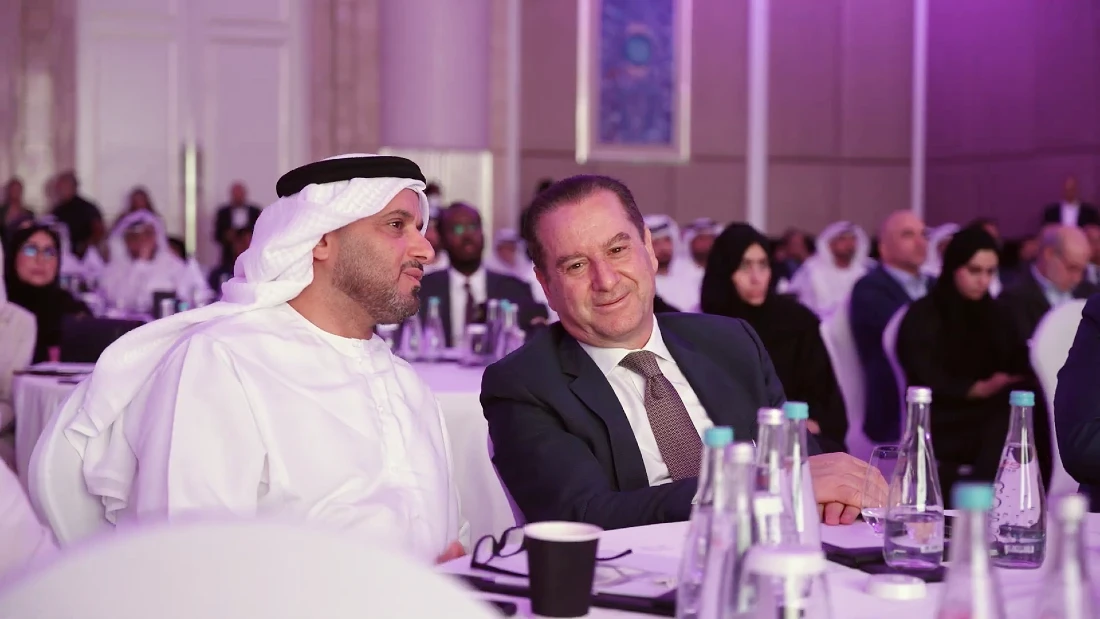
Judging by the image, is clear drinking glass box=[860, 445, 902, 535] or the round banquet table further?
the round banquet table

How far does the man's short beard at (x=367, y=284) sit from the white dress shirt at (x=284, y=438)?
7 centimetres

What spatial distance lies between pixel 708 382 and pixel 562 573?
1.18 m

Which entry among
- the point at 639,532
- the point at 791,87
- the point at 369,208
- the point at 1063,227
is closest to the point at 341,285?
the point at 369,208

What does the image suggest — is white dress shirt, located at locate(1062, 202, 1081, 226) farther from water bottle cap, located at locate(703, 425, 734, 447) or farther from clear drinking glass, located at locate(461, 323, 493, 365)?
water bottle cap, located at locate(703, 425, 734, 447)

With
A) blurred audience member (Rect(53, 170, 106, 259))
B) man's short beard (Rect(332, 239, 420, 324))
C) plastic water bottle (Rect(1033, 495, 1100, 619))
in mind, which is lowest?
plastic water bottle (Rect(1033, 495, 1100, 619))

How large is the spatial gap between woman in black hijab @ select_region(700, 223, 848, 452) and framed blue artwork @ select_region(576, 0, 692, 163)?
29.3 feet

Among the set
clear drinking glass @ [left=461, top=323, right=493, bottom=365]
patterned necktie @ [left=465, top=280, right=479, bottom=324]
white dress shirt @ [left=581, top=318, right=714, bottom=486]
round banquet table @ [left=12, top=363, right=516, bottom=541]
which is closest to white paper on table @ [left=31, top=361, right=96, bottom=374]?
round banquet table @ [left=12, top=363, right=516, bottom=541]

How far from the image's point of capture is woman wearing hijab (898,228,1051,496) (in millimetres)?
5320

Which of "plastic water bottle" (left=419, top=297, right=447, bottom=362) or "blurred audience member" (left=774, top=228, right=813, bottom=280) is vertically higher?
"blurred audience member" (left=774, top=228, right=813, bottom=280)

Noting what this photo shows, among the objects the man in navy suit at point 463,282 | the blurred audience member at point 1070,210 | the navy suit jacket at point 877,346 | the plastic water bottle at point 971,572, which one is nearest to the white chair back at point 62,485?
the plastic water bottle at point 971,572

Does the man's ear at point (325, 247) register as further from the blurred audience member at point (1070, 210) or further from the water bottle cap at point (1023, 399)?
the blurred audience member at point (1070, 210)

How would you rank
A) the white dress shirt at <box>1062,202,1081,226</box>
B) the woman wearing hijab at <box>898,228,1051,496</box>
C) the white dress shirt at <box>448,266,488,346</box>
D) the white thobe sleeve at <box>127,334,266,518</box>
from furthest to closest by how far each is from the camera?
the white dress shirt at <box>1062,202,1081,226</box>
the white dress shirt at <box>448,266,488,346</box>
the woman wearing hijab at <box>898,228,1051,496</box>
the white thobe sleeve at <box>127,334,266,518</box>

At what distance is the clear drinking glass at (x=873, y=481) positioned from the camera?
6.47ft

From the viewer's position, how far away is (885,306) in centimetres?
602
